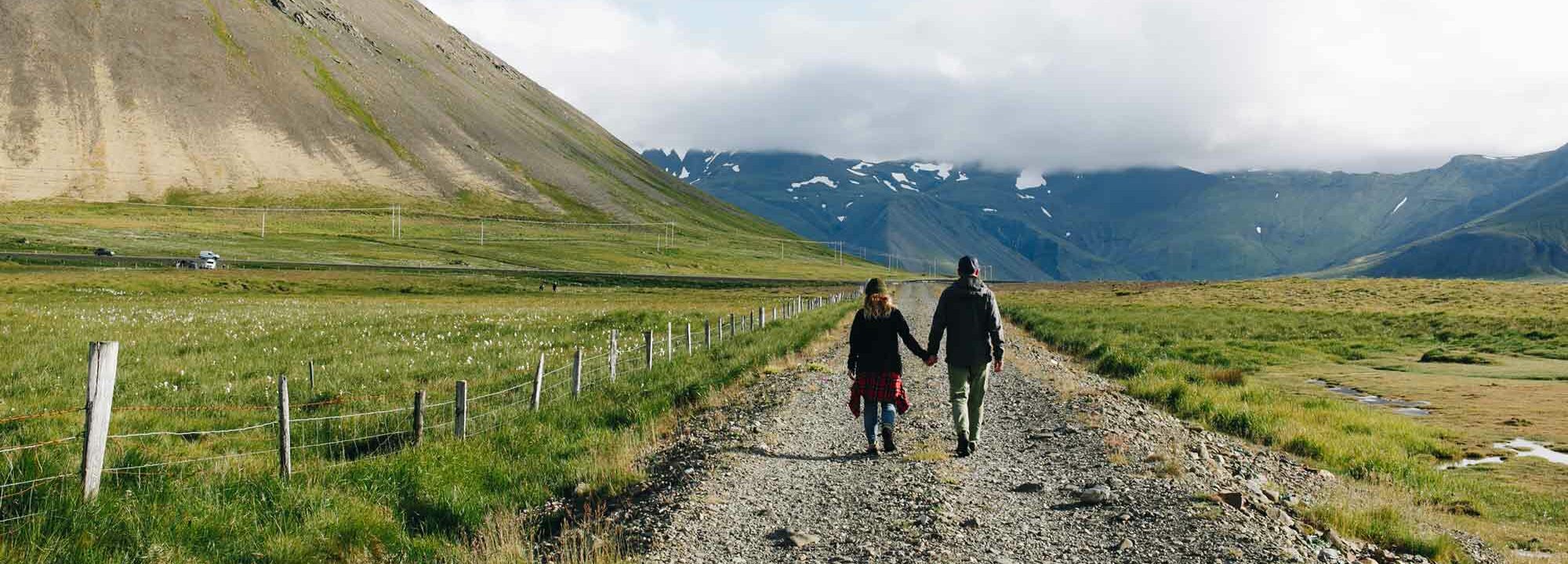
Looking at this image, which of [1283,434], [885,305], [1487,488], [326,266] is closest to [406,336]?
[885,305]

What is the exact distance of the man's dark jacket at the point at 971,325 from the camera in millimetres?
13445

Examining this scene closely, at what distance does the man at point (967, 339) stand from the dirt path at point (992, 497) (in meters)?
0.72

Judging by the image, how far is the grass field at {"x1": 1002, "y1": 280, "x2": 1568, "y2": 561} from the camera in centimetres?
1354

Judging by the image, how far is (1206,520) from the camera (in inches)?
382

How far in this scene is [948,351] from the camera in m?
13.8

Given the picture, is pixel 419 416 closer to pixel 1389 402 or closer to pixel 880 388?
pixel 880 388

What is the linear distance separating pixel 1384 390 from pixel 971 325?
21.9 meters

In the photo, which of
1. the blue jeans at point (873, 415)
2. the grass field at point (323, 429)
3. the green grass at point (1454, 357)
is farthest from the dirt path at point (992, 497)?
the green grass at point (1454, 357)

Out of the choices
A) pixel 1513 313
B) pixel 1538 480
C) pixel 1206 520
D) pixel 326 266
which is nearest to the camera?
pixel 1206 520

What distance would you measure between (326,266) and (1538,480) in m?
112

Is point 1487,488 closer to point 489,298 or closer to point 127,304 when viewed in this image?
point 127,304

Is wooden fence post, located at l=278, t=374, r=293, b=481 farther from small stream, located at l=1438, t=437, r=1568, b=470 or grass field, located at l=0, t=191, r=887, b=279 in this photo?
grass field, located at l=0, t=191, r=887, b=279

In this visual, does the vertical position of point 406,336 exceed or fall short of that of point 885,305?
it falls short

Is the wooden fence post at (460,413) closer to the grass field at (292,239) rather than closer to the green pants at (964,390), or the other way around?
the green pants at (964,390)
